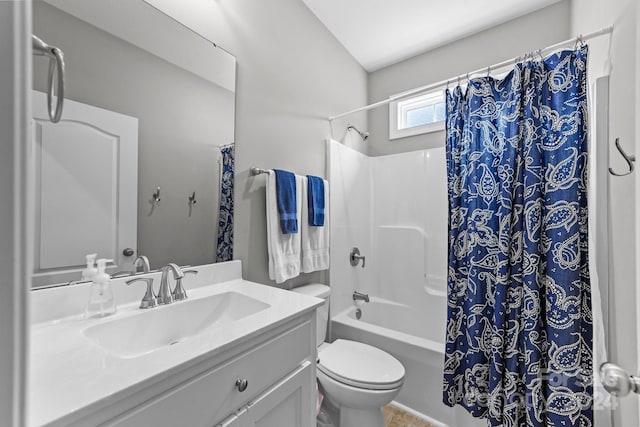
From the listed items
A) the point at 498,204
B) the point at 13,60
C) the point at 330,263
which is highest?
the point at 13,60

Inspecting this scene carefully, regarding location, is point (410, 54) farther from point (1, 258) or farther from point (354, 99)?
point (1, 258)

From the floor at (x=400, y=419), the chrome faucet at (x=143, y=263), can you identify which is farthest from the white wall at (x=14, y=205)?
the floor at (x=400, y=419)

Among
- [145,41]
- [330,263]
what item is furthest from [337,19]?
[330,263]

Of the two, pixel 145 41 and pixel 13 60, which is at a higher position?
pixel 145 41

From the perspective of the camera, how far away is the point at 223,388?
2.50 feet

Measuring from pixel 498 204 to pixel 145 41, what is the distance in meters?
1.71

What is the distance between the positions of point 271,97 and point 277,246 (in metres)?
0.85

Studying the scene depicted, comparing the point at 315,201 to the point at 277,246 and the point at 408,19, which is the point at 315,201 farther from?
the point at 408,19

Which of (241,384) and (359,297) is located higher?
(241,384)

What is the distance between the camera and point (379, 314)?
2414mm

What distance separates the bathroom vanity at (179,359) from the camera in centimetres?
56

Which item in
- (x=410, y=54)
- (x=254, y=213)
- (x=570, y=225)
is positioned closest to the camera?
(x=570, y=225)

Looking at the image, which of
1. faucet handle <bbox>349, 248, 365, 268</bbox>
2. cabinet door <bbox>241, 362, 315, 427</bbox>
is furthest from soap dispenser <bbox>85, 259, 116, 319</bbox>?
faucet handle <bbox>349, 248, 365, 268</bbox>

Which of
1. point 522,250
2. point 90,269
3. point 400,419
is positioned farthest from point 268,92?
point 400,419
